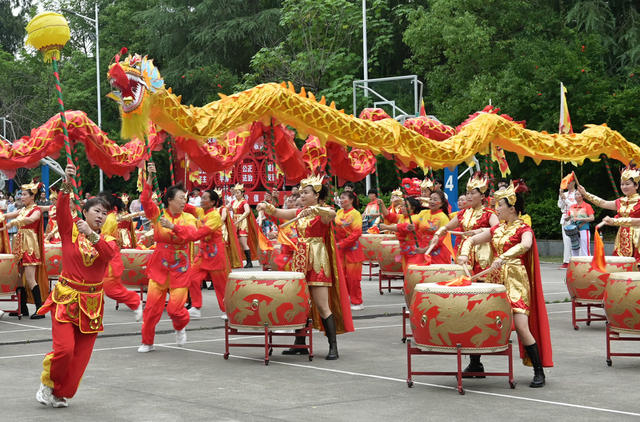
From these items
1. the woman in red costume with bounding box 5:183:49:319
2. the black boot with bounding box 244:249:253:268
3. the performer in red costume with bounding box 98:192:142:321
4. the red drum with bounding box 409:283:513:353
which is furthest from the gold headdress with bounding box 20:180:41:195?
the black boot with bounding box 244:249:253:268

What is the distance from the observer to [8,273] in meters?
11.2

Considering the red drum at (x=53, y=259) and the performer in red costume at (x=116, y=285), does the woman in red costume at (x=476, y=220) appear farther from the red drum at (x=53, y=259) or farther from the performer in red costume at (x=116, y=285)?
→ the red drum at (x=53, y=259)

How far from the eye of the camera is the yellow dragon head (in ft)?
27.9

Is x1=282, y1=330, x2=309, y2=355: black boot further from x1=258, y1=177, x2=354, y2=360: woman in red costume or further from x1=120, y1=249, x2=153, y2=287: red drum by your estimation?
x1=120, y1=249, x2=153, y2=287: red drum

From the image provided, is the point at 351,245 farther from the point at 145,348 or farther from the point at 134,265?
the point at 145,348

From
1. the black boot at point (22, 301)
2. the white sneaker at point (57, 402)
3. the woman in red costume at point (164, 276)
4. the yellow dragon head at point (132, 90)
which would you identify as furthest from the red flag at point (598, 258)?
A: the black boot at point (22, 301)

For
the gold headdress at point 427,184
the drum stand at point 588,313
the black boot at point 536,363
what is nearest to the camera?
the black boot at point 536,363

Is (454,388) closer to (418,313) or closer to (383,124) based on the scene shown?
(418,313)

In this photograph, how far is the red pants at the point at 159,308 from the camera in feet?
29.1

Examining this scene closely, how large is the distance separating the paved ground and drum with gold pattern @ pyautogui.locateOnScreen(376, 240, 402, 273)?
4.49 m

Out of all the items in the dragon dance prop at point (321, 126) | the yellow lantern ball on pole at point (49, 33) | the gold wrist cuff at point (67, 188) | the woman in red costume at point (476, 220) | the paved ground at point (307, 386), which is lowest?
the paved ground at point (307, 386)

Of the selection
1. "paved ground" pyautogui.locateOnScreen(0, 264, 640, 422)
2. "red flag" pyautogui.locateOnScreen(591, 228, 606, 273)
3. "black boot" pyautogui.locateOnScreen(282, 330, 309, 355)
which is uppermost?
Answer: "red flag" pyautogui.locateOnScreen(591, 228, 606, 273)

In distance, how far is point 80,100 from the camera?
36969 mm

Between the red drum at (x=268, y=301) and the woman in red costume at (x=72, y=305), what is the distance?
1937mm
